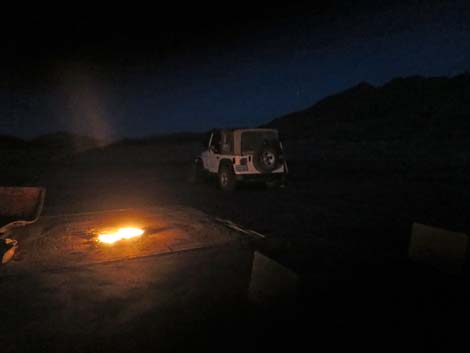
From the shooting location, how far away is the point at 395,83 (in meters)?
118

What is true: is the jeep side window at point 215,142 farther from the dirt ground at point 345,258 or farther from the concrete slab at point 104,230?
the concrete slab at point 104,230

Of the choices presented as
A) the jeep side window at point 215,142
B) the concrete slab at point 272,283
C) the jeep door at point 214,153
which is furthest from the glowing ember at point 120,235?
the jeep side window at point 215,142

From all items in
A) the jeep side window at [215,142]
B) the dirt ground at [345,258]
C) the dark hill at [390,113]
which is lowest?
the dirt ground at [345,258]

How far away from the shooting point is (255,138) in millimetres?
12375

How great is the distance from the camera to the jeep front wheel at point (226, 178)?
1203 centimetres

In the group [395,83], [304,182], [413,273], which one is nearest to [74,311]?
[413,273]

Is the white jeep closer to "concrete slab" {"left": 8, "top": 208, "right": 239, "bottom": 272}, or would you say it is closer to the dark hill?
"concrete slab" {"left": 8, "top": 208, "right": 239, "bottom": 272}

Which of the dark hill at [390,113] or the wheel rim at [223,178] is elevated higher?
the dark hill at [390,113]

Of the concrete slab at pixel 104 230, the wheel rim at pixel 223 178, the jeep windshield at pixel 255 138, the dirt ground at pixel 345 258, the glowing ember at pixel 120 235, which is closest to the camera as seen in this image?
the dirt ground at pixel 345 258

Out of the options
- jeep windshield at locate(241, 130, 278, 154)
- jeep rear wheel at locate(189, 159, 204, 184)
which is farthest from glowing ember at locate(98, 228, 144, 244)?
jeep rear wheel at locate(189, 159, 204, 184)

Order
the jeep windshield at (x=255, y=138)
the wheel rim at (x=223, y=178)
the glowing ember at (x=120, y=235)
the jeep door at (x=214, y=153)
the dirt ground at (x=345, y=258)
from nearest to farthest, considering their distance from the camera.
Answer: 1. the dirt ground at (x=345, y=258)
2. the glowing ember at (x=120, y=235)
3. the jeep windshield at (x=255, y=138)
4. the wheel rim at (x=223, y=178)
5. the jeep door at (x=214, y=153)

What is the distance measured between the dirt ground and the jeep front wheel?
9.5 inches

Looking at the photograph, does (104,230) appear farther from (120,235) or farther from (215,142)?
(215,142)

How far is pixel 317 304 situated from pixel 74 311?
2320 mm
